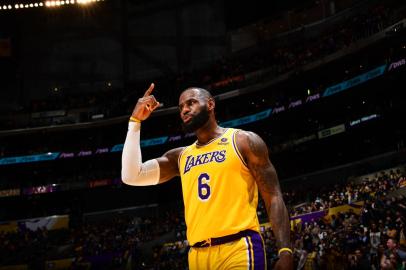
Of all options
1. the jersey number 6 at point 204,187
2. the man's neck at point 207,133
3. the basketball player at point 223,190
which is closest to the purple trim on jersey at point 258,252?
the basketball player at point 223,190

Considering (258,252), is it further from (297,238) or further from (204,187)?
(297,238)

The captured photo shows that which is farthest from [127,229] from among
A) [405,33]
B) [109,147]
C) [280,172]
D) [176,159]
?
[176,159]

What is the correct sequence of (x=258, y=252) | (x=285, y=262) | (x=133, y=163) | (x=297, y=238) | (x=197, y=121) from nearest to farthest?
(x=285, y=262) < (x=258, y=252) < (x=197, y=121) < (x=133, y=163) < (x=297, y=238)

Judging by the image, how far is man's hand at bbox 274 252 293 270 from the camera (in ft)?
10.3

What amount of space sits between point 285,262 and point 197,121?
1.22 metres

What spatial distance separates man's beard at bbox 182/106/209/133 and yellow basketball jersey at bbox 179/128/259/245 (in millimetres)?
171

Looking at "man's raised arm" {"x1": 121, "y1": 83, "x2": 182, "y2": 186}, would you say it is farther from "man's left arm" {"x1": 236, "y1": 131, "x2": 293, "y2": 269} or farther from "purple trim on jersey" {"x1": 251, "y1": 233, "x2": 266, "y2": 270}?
"purple trim on jersey" {"x1": 251, "y1": 233, "x2": 266, "y2": 270}

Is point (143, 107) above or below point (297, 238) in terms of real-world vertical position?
above

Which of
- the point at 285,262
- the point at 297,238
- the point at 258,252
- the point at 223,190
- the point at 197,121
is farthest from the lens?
the point at 297,238

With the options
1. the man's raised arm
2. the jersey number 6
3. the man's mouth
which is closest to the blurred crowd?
the man's raised arm

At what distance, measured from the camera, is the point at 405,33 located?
22.8 m

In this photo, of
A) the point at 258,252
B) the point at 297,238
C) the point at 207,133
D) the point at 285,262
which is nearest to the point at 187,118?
the point at 207,133

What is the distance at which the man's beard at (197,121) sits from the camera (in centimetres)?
377

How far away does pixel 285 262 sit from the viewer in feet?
10.4
